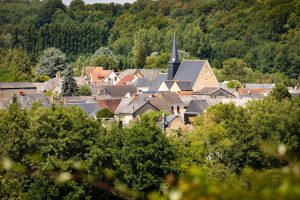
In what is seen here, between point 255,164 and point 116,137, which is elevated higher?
point 116,137

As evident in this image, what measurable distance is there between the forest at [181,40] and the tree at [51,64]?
1166mm

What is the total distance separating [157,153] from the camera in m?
22.9

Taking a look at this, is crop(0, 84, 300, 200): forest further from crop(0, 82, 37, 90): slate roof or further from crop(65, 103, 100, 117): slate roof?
crop(0, 82, 37, 90): slate roof

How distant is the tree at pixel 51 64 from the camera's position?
87.4 meters

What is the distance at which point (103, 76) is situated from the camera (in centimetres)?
8262

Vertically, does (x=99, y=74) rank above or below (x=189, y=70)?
below

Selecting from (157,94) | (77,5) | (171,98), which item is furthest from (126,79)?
(77,5)

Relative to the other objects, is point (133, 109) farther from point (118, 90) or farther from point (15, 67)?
point (15, 67)

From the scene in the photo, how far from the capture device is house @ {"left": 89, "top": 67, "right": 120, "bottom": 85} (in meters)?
79.1

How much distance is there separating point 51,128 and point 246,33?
87017 millimetres

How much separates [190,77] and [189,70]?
4.20 ft

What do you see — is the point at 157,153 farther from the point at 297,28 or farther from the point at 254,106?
the point at 297,28

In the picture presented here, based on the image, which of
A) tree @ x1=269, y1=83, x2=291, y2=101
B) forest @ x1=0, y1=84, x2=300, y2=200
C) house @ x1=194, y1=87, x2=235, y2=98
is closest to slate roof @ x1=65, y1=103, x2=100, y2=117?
tree @ x1=269, y1=83, x2=291, y2=101

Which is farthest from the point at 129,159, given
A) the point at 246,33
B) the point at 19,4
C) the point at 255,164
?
the point at 19,4
